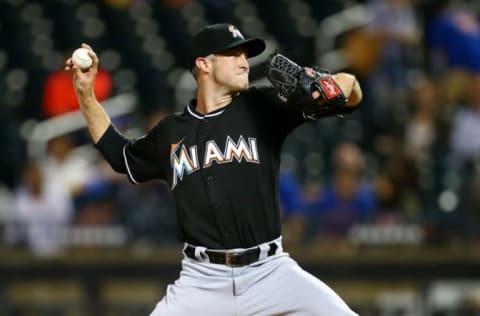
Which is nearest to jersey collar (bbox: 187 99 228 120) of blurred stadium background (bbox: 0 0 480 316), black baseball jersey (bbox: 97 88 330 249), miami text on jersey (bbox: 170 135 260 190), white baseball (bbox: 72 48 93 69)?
black baseball jersey (bbox: 97 88 330 249)

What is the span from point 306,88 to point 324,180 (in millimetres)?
3860

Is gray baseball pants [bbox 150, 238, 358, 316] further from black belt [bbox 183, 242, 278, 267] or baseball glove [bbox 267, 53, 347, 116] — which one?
baseball glove [bbox 267, 53, 347, 116]

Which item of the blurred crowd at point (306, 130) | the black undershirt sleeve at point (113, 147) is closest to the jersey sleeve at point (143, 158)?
the black undershirt sleeve at point (113, 147)

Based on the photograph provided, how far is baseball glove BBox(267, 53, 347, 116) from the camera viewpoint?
13.1 feet

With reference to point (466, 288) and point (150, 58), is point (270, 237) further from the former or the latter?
point (150, 58)

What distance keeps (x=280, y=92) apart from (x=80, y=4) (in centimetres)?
765

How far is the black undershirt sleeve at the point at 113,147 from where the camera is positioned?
14.9 feet

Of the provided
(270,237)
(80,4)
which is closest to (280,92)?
(270,237)

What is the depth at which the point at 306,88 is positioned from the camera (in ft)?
13.2

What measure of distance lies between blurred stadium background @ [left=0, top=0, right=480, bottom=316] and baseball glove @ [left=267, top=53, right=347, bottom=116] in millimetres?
2709

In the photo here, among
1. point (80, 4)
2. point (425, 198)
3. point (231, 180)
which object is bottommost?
point (425, 198)

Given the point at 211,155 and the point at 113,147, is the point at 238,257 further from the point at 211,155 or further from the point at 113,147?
the point at 113,147

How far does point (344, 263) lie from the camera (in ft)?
22.5

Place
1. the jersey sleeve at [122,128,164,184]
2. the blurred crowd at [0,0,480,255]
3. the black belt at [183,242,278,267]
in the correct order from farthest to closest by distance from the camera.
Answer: the blurred crowd at [0,0,480,255] < the jersey sleeve at [122,128,164,184] < the black belt at [183,242,278,267]
